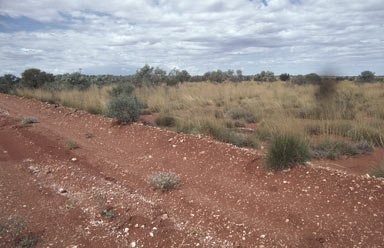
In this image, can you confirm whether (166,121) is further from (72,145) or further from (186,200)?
(186,200)

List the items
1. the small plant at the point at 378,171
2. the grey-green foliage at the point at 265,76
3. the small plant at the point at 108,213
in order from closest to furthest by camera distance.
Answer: the small plant at the point at 108,213, the small plant at the point at 378,171, the grey-green foliage at the point at 265,76

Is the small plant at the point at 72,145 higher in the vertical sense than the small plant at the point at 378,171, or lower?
higher

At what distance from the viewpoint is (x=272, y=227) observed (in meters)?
3.42

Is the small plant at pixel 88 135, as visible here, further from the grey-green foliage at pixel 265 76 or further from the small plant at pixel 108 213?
the grey-green foliage at pixel 265 76

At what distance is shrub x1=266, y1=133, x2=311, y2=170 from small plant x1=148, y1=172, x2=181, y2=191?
170cm

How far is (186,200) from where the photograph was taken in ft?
13.8

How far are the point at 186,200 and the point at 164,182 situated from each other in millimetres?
545

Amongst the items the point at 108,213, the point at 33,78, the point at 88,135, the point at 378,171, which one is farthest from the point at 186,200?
the point at 33,78

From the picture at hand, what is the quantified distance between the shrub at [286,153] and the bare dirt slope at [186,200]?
7.5 inches

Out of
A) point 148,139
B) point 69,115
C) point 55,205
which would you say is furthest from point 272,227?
point 69,115

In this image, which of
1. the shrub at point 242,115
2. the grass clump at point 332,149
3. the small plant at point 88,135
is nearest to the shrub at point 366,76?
the shrub at point 242,115

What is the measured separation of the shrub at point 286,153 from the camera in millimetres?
4766

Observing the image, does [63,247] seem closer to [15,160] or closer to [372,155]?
[15,160]

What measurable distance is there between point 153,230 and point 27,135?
624 cm
